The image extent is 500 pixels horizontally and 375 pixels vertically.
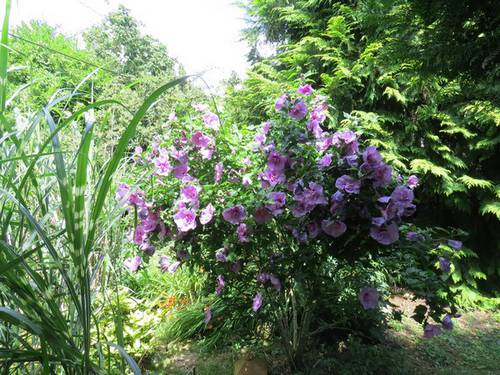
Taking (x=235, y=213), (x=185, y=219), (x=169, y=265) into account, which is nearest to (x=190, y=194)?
(x=185, y=219)

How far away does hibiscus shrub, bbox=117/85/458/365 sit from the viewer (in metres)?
1.40

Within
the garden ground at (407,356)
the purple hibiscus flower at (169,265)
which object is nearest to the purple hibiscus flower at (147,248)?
the purple hibiscus flower at (169,265)

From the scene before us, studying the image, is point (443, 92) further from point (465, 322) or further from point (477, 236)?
point (465, 322)

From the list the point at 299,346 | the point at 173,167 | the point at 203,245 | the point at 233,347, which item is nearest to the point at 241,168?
the point at 173,167

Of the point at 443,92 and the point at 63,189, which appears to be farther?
the point at 443,92

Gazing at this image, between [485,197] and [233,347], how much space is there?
303cm

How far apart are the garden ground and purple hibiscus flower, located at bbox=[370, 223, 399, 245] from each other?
1.02 m

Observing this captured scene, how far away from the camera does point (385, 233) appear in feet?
4.33

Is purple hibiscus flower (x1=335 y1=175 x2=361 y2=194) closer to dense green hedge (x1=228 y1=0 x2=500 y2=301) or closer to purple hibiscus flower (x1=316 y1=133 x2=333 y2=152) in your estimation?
purple hibiscus flower (x1=316 y1=133 x2=333 y2=152)

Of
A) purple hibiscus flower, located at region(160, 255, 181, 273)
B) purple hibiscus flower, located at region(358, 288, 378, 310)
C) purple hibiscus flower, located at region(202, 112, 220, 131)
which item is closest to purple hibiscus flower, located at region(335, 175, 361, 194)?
purple hibiscus flower, located at region(358, 288, 378, 310)

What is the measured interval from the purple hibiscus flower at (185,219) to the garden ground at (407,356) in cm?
106

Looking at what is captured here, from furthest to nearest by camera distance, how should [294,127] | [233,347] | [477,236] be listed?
→ [477,236] → [233,347] → [294,127]

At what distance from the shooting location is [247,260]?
183 centimetres

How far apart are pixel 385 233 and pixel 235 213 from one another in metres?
0.63
